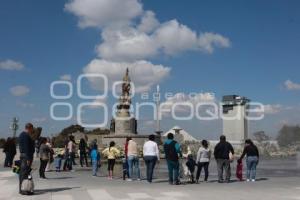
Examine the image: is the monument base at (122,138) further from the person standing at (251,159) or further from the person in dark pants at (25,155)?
the person in dark pants at (25,155)

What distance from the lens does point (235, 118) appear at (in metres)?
139

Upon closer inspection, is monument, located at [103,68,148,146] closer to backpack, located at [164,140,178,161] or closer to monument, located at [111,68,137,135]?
monument, located at [111,68,137,135]

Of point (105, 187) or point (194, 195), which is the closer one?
point (194, 195)

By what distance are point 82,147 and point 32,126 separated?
1198 centimetres

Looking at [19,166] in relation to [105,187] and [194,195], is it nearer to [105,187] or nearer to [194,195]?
[105,187]

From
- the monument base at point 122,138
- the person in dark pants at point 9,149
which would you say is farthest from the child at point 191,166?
the monument base at point 122,138

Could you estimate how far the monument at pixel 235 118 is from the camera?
132m

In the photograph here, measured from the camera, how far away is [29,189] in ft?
41.6

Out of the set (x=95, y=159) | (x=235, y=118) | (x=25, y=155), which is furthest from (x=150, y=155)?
(x=235, y=118)

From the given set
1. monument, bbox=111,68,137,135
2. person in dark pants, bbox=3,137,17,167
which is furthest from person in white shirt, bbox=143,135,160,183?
monument, bbox=111,68,137,135

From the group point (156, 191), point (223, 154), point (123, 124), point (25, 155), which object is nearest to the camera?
point (25, 155)

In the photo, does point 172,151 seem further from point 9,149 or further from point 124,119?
point 124,119

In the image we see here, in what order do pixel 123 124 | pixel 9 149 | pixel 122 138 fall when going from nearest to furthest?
pixel 9 149, pixel 122 138, pixel 123 124

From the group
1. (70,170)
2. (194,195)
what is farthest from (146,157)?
(70,170)
